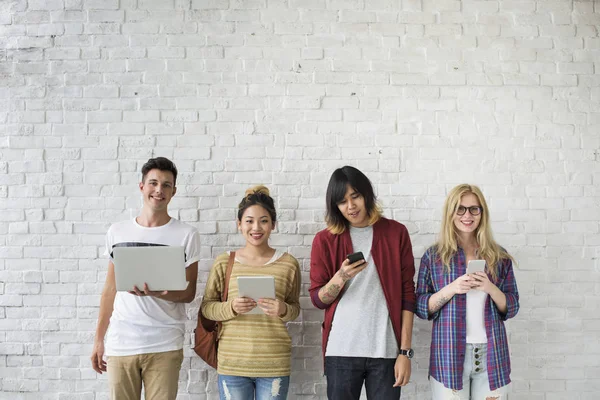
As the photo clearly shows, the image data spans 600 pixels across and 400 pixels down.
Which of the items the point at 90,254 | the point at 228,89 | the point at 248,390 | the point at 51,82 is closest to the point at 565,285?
the point at 248,390

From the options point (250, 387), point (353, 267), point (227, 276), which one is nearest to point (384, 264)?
point (353, 267)

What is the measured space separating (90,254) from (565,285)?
9.98 feet

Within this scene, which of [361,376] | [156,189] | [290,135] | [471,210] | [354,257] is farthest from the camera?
[290,135]

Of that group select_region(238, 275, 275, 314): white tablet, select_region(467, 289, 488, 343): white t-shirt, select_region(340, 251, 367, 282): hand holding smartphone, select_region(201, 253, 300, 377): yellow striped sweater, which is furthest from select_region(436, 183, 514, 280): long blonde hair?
select_region(238, 275, 275, 314): white tablet

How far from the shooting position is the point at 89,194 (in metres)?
3.08

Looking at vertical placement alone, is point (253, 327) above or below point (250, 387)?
above

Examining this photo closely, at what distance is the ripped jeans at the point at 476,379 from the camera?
236 cm

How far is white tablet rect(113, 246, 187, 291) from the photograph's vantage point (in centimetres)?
228

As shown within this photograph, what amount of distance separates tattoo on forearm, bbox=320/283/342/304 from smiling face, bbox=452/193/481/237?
0.72 m

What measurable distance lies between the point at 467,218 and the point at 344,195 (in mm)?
658

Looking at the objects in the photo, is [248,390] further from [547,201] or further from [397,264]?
[547,201]

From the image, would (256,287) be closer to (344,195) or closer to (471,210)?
(344,195)

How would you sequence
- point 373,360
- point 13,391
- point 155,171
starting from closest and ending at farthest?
point 373,360, point 155,171, point 13,391

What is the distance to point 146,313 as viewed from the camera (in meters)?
2.54
